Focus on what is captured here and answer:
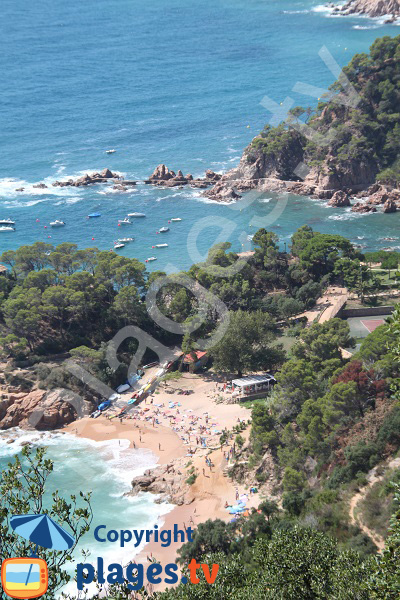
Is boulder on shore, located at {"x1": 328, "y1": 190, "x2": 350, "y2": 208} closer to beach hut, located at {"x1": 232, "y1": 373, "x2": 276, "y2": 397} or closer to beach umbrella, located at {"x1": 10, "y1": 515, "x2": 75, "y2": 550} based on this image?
beach hut, located at {"x1": 232, "y1": 373, "x2": 276, "y2": 397}

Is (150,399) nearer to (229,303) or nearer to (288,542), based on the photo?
(229,303)

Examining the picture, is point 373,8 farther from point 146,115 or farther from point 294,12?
point 146,115

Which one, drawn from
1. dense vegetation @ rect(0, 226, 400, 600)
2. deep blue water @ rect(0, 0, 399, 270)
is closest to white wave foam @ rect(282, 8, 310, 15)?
deep blue water @ rect(0, 0, 399, 270)

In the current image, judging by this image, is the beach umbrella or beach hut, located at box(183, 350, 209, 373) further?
beach hut, located at box(183, 350, 209, 373)

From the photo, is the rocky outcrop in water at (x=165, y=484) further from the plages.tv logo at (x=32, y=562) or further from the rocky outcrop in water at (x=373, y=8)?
the rocky outcrop in water at (x=373, y=8)

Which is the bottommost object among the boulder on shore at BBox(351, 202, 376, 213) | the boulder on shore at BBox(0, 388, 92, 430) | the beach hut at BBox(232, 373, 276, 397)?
the boulder on shore at BBox(0, 388, 92, 430)

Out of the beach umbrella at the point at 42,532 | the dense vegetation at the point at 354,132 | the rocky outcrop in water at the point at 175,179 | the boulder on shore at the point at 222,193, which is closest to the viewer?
the beach umbrella at the point at 42,532

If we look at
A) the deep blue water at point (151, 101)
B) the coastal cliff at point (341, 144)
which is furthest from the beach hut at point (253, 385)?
the coastal cliff at point (341, 144)
